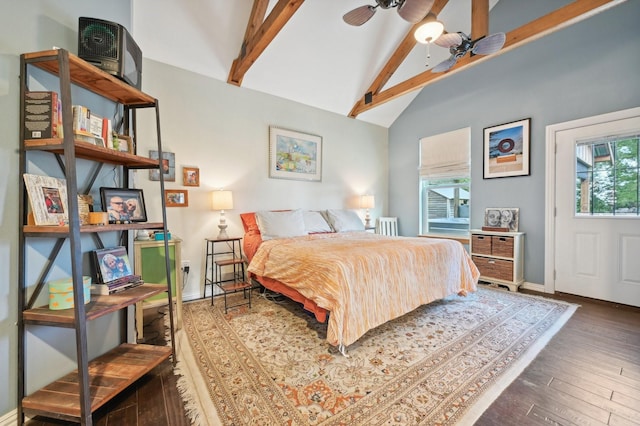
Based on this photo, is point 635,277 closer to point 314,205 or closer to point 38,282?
point 314,205

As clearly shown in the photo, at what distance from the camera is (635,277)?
2762 mm

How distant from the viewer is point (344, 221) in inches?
159

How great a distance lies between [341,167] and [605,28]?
3577mm

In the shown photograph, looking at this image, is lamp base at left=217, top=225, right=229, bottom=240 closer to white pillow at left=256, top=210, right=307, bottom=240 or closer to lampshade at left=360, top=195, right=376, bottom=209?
white pillow at left=256, top=210, right=307, bottom=240

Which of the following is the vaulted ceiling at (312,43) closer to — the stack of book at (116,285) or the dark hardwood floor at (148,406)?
the stack of book at (116,285)

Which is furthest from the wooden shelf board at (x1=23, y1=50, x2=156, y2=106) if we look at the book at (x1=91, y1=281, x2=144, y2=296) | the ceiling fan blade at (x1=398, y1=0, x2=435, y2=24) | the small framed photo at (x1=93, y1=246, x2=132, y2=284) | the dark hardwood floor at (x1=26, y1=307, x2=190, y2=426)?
the ceiling fan blade at (x1=398, y1=0, x2=435, y2=24)

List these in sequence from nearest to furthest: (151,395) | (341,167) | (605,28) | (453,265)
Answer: (151,395), (453,265), (605,28), (341,167)

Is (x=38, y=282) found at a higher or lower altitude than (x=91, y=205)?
lower

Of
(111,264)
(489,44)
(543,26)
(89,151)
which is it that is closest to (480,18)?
(543,26)

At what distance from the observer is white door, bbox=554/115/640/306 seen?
280 centimetres

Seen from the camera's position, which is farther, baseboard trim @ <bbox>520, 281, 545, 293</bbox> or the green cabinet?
baseboard trim @ <bbox>520, 281, 545, 293</bbox>

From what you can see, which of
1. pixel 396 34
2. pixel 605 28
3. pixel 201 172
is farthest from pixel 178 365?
pixel 605 28

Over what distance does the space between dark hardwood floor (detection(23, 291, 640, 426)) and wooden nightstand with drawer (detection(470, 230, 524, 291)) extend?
4.15ft

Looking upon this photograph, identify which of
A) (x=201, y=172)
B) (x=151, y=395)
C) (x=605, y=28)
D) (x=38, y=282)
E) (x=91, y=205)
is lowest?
(x=151, y=395)
